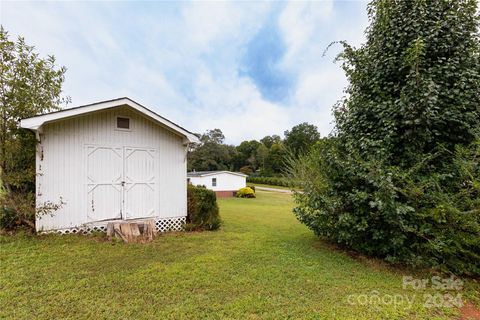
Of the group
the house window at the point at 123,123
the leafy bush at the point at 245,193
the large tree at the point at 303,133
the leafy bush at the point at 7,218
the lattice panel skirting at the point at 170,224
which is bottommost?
the leafy bush at the point at 245,193

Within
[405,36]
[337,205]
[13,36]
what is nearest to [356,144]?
[337,205]

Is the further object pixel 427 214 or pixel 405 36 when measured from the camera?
pixel 405 36

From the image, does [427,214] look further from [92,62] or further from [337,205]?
[92,62]

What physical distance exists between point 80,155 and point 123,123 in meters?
1.35

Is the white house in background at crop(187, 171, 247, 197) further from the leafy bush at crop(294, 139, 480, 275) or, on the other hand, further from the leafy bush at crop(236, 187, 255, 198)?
the leafy bush at crop(294, 139, 480, 275)

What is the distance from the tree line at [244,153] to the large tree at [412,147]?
3951 cm

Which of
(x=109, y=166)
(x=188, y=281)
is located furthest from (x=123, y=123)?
(x=188, y=281)

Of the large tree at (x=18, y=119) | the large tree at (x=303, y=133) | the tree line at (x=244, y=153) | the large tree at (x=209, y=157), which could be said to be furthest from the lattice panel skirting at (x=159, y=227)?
the large tree at (x=303, y=133)

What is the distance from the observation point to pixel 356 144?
15.8 ft

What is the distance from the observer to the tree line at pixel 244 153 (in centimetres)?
5000

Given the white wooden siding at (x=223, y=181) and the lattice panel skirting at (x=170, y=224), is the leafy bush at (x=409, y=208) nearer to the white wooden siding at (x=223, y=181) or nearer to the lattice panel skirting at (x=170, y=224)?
the lattice panel skirting at (x=170, y=224)

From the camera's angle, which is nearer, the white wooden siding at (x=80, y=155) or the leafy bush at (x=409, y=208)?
the leafy bush at (x=409, y=208)

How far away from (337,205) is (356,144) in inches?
52.9

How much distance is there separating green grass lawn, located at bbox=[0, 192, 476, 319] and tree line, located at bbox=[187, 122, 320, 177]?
39873mm
